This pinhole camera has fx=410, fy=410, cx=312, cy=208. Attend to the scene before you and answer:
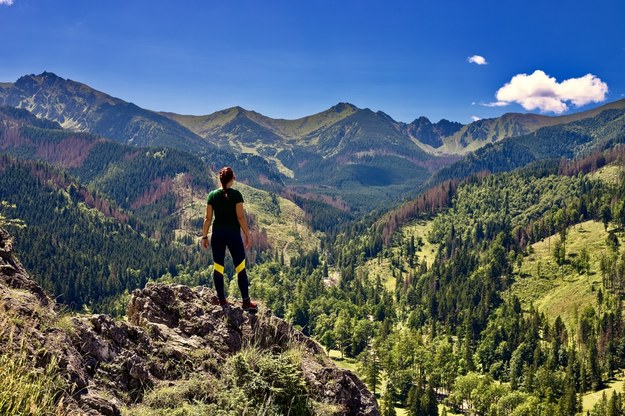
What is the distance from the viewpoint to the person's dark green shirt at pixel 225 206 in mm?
16953

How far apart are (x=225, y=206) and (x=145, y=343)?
19.5 feet

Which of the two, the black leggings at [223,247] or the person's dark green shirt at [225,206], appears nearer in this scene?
the person's dark green shirt at [225,206]

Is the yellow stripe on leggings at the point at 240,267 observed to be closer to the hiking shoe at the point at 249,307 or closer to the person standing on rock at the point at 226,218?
the person standing on rock at the point at 226,218

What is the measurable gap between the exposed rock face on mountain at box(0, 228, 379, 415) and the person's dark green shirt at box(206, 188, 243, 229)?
12.4 ft

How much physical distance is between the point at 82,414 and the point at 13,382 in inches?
121

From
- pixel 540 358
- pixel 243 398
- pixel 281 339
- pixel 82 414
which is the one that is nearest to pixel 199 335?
pixel 281 339

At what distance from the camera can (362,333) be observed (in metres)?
154

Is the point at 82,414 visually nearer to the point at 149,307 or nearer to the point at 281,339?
the point at 149,307

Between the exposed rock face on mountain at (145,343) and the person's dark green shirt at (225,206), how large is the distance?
12.4 feet

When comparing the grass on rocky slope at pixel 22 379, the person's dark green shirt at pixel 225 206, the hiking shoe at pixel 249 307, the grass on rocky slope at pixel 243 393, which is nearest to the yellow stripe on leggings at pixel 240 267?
the hiking shoe at pixel 249 307

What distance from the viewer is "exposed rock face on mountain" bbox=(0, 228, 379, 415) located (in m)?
10.6

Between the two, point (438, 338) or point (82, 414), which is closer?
point (82, 414)

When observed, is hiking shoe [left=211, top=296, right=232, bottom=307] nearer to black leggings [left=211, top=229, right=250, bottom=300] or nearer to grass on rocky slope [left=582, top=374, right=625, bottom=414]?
black leggings [left=211, top=229, right=250, bottom=300]

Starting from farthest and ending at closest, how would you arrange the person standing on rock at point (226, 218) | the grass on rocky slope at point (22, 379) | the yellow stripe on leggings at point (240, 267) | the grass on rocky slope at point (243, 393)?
1. the yellow stripe on leggings at point (240, 267)
2. the person standing on rock at point (226, 218)
3. the grass on rocky slope at point (243, 393)
4. the grass on rocky slope at point (22, 379)
